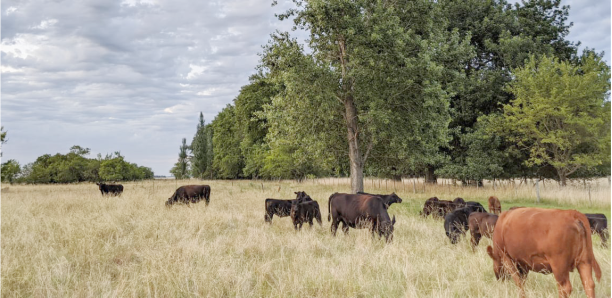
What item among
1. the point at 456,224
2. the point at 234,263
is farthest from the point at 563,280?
the point at 456,224

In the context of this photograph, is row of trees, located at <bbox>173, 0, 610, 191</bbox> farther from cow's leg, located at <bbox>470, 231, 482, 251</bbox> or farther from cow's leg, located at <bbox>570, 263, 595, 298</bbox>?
cow's leg, located at <bbox>570, 263, 595, 298</bbox>

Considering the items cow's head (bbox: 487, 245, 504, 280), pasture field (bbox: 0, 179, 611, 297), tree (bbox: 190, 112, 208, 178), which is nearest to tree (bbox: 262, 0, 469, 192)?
pasture field (bbox: 0, 179, 611, 297)

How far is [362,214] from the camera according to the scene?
396 inches

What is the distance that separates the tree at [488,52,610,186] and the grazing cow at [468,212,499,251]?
17.4m

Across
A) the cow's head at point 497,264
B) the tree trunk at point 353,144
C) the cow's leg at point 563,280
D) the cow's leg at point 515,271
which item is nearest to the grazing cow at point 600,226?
the cow's head at point 497,264

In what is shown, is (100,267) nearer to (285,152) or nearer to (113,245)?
(113,245)

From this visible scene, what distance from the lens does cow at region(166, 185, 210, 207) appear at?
17.9 metres

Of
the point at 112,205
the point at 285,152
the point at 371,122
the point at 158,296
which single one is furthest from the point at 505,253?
the point at 285,152

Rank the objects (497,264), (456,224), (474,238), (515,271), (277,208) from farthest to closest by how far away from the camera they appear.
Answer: (277,208), (456,224), (474,238), (497,264), (515,271)

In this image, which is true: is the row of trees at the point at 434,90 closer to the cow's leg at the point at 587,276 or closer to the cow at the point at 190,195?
the cow at the point at 190,195

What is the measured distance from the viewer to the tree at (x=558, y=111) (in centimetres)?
2280

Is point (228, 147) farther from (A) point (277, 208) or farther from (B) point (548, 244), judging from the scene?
(B) point (548, 244)

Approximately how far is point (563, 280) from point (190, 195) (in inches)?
675

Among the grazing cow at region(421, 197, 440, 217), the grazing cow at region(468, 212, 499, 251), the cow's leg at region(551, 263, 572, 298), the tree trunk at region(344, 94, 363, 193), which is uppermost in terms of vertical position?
the tree trunk at region(344, 94, 363, 193)
